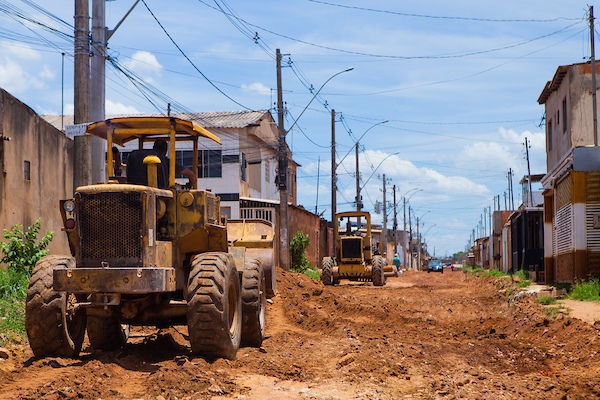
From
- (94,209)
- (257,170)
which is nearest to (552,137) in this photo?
(257,170)

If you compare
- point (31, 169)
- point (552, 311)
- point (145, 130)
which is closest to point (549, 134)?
point (552, 311)

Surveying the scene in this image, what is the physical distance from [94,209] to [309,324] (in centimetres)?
728

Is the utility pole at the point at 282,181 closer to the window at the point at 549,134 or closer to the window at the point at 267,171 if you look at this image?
the window at the point at 549,134

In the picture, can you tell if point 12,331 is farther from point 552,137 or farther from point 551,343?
point 552,137

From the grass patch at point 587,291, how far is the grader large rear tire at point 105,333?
11660 millimetres

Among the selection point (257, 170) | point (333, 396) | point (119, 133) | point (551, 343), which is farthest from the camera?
point (257, 170)

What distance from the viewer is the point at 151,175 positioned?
1010cm

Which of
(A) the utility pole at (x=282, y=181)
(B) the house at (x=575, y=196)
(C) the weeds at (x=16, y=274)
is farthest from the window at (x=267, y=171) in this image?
(C) the weeds at (x=16, y=274)

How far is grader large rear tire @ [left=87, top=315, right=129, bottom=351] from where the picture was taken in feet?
36.7

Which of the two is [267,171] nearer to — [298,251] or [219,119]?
[219,119]

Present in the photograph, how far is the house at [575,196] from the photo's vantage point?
21719mm

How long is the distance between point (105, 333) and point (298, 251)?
29.7 m

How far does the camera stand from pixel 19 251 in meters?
15.3

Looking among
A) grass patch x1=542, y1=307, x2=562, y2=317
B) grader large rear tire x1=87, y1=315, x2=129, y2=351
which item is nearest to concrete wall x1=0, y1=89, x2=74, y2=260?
grader large rear tire x1=87, y1=315, x2=129, y2=351
